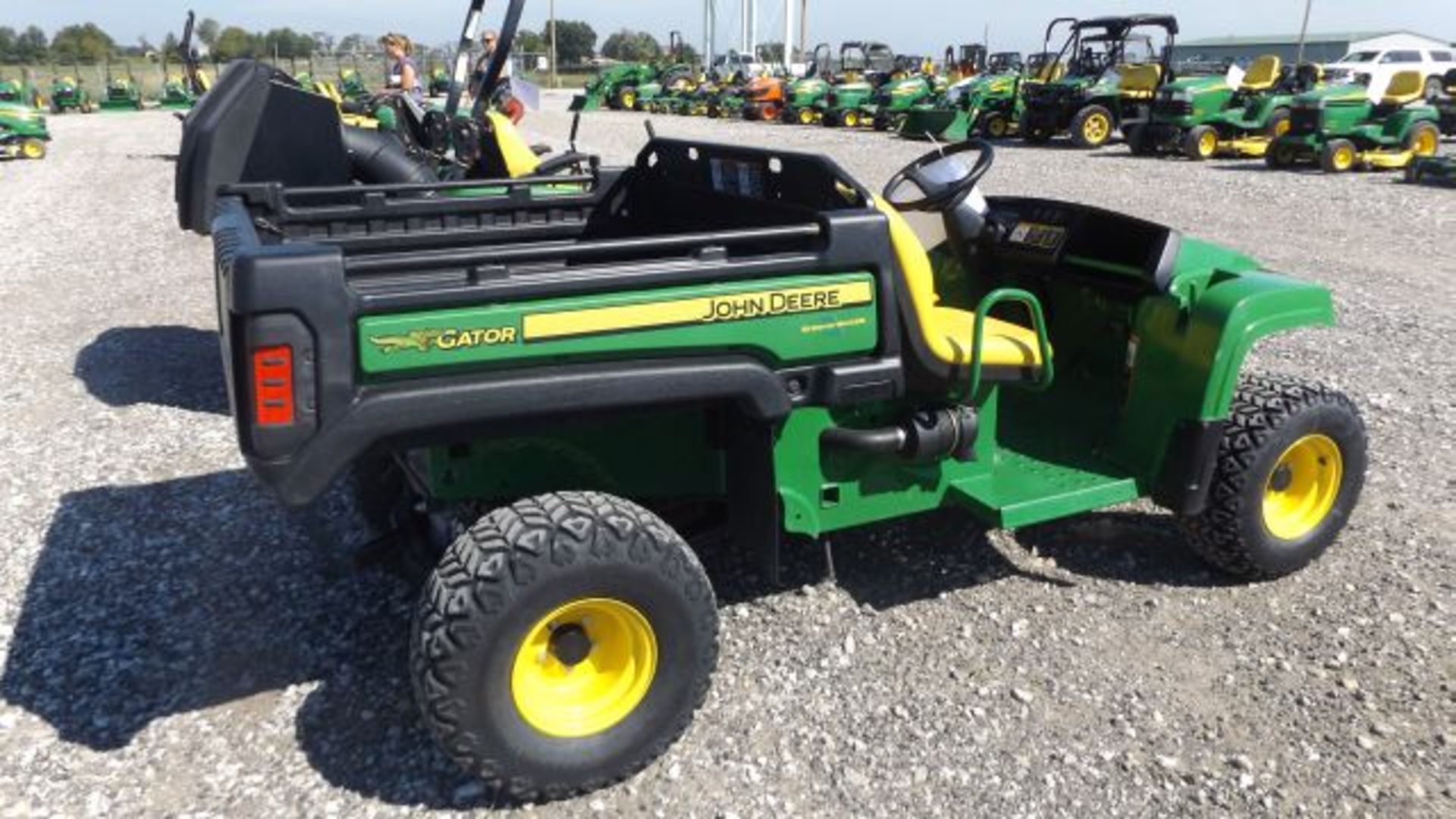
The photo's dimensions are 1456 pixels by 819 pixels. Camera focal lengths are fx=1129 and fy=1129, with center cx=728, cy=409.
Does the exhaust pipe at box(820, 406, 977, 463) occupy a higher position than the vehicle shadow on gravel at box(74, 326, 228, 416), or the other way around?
the exhaust pipe at box(820, 406, 977, 463)

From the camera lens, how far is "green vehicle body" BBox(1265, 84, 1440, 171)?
15570 mm

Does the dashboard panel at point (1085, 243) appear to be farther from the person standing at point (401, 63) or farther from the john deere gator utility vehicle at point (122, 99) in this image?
the john deere gator utility vehicle at point (122, 99)

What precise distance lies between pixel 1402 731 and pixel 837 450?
1661mm

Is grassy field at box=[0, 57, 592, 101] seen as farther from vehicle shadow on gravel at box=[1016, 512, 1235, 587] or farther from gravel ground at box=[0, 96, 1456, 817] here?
vehicle shadow on gravel at box=[1016, 512, 1235, 587]

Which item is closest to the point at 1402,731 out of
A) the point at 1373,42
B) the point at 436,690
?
the point at 436,690

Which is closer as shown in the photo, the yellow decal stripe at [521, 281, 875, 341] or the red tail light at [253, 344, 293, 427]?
the red tail light at [253, 344, 293, 427]

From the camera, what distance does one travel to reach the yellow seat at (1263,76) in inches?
704

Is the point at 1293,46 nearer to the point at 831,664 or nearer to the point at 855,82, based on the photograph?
the point at 855,82

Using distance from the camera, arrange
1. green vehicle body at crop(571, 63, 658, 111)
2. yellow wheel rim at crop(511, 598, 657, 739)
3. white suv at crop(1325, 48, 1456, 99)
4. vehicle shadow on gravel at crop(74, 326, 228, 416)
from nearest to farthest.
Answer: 1. yellow wheel rim at crop(511, 598, 657, 739)
2. vehicle shadow on gravel at crop(74, 326, 228, 416)
3. white suv at crop(1325, 48, 1456, 99)
4. green vehicle body at crop(571, 63, 658, 111)

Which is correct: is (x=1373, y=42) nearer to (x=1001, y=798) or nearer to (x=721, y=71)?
(x=721, y=71)

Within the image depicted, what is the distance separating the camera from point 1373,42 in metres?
56.3

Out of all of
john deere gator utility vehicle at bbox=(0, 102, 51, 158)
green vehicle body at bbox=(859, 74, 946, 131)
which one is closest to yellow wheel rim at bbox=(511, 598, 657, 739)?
john deere gator utility vehicle at bbox=(0, 102, 51, 158)

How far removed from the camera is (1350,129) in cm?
1570

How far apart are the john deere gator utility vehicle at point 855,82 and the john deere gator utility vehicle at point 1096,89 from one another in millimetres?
6834
